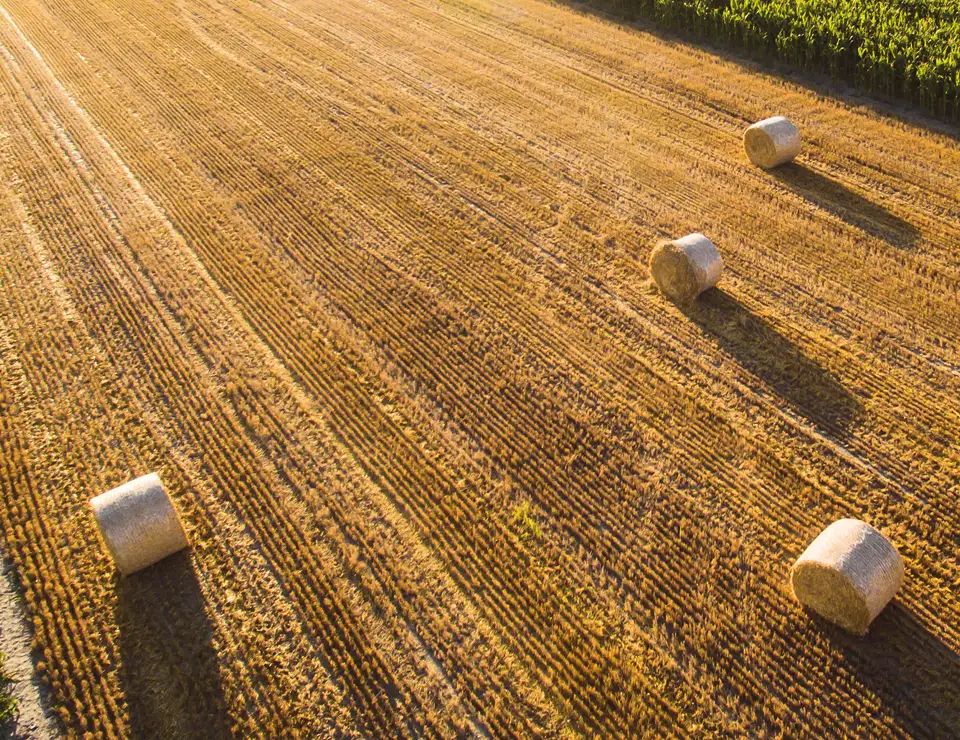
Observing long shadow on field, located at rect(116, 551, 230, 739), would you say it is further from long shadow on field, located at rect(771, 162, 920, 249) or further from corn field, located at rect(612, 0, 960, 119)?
corn field, located at rect(612, 0, 960, 119)

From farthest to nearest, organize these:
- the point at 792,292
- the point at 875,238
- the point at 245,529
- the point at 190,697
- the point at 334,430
A: the point at 875,238 → the point at 792,292 → the point at 334,430 → the point at 245,529 → the point at 190,697

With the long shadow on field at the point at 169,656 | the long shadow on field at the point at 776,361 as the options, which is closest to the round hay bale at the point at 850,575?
the long shadow on field at the point at 776,361

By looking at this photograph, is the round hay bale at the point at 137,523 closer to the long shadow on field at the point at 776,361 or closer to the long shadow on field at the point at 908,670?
the long shadow on field at the point at 908,670

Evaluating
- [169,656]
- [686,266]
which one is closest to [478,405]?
[686,266]

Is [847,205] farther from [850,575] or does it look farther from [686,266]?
[850,575]

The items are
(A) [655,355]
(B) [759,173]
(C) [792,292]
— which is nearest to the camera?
(A) [655,355]

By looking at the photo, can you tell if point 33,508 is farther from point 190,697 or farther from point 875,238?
point 875,238

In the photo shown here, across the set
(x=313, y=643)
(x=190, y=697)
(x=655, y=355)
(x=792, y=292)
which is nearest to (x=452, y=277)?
(x=655, y=355)
